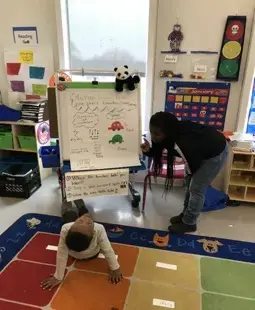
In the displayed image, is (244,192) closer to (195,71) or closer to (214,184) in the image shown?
(214,184)

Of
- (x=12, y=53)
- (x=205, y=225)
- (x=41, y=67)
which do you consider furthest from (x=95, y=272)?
(x=12, y=53)

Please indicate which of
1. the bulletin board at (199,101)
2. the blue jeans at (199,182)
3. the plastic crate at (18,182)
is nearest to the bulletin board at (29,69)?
the plastic crate at (18,182)

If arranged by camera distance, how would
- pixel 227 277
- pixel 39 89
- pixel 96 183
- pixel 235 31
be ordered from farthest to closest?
pixel 39 89, pixel 235 31, pixel 96 183, pixel 227 277

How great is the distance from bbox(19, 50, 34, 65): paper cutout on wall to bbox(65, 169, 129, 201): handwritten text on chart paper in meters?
1.62

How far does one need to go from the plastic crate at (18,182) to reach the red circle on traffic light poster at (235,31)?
7.82 feet

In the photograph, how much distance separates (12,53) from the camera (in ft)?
10.1

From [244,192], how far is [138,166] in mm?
1175

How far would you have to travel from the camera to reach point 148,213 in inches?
103

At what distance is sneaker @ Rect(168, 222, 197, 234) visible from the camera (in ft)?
7.55

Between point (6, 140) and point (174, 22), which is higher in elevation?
point (174, 22)

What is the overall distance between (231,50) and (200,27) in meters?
0.37

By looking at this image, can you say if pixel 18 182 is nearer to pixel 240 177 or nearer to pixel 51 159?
pixel 51 159

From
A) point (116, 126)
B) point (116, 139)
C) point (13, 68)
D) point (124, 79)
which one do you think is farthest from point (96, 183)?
point (13, 68)

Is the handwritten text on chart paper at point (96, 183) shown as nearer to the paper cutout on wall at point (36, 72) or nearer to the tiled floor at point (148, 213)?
the tiled floor at point (148, 213)
